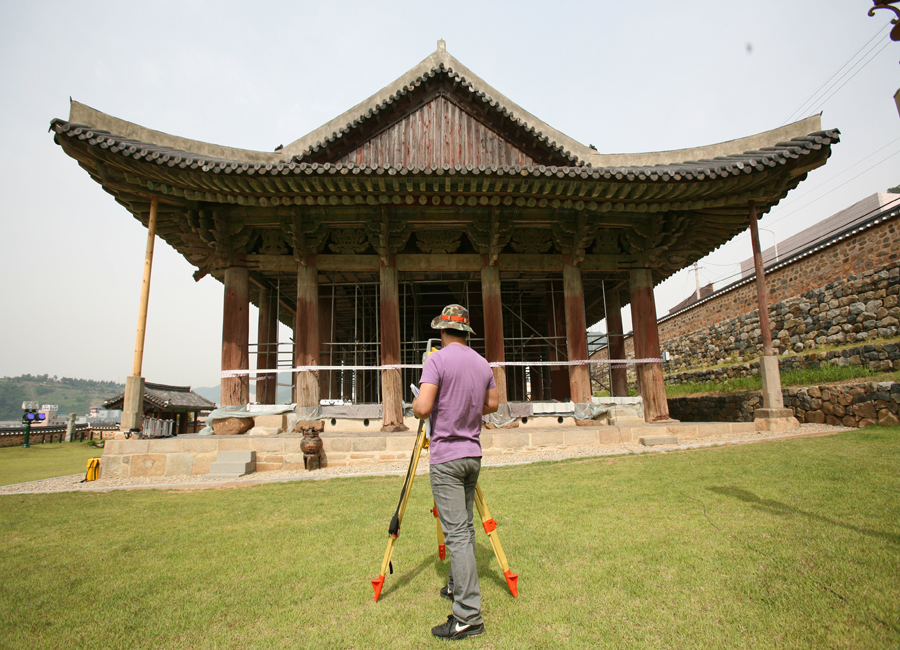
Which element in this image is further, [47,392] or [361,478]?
[47,392]

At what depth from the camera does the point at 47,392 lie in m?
A: 150

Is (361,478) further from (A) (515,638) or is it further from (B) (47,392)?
(B) (47,392)

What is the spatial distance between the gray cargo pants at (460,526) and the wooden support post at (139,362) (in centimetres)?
859

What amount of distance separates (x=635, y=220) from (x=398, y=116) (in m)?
6.43

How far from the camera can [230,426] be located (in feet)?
33.2

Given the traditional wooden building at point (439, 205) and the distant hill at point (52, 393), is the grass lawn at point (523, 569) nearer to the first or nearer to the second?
the traditional wooden building at point (439, 205)

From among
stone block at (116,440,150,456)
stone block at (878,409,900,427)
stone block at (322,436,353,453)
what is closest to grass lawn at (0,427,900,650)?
stone block at (116,440,150,456)

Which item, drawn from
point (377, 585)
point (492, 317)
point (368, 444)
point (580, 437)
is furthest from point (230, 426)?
point (377, 585)

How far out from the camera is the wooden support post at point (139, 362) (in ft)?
29.5

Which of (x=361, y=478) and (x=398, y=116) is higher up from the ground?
(x=398, y=116)

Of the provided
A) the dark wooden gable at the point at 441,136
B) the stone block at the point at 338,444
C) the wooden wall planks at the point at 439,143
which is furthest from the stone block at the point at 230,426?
the wooden wall planks at the point at 439,143

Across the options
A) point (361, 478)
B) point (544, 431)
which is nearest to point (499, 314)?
point (544, 431)

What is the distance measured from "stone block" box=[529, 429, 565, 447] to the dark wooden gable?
255 inches

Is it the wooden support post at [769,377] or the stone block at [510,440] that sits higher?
the wooden support post at [769,377]
